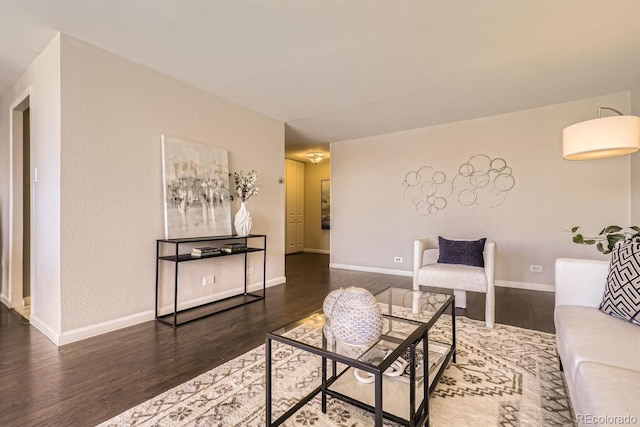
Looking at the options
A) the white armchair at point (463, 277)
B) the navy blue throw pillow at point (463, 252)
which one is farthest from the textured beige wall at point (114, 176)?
the navy blue throw pillow at point (463, 252)

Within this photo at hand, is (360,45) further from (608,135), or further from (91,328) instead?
(91,328)

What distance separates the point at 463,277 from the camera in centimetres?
288

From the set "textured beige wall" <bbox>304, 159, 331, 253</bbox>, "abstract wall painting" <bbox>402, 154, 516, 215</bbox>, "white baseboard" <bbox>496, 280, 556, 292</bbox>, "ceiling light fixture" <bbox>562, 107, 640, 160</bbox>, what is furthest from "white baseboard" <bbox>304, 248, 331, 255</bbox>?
"ceiling light fixture" <bbox>562, 107, 640, 160</bbox>

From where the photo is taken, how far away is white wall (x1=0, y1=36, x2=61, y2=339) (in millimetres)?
2357

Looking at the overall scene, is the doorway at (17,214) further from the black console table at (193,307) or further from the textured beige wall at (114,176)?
the black console table at (193,307)

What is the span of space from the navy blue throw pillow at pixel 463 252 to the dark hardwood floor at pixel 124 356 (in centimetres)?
52

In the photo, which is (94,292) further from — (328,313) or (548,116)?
(548,116)

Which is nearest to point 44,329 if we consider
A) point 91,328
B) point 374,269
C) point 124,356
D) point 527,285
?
point 91,328

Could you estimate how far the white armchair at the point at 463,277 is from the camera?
2.73 m

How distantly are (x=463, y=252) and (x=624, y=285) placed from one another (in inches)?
66.0

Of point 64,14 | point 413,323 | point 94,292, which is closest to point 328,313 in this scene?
point 413,323

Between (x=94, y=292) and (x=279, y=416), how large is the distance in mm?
2016

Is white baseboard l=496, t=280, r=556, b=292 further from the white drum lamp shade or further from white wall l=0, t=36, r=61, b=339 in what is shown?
white wall l=0, t=36, r=61, b=339

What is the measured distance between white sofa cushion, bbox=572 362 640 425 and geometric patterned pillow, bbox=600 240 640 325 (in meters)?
0.62
